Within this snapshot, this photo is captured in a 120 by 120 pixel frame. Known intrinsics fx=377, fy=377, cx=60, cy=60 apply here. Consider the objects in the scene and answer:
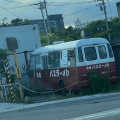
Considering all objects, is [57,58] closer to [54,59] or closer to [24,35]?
[54,59]

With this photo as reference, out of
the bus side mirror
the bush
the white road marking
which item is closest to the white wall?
the bus side mirror

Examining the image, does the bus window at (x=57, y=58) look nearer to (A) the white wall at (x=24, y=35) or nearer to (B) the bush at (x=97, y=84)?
(B) the bush at (x=97, y=84)

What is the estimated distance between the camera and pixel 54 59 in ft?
73.6

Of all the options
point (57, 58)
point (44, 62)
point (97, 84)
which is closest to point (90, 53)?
point (97, 84)

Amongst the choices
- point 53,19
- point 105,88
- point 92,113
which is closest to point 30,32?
point 105,88

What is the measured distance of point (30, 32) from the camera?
35875 mm

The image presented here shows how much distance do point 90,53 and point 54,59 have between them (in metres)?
2.48

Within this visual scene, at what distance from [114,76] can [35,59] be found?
6.02 meters

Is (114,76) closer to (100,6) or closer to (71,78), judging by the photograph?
(71,78)

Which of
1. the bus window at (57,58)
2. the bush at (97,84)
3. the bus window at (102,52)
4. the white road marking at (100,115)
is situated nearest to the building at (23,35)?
the bus window at (57,58)

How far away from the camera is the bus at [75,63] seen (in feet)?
67.1

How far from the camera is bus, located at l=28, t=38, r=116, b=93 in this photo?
67.1ft

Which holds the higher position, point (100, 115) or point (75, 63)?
point (75, 63)

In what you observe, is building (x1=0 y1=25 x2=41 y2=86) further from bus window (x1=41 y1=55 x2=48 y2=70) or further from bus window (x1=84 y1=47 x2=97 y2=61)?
bus window (x1=84 y1=47 x2=97 y2=61)
